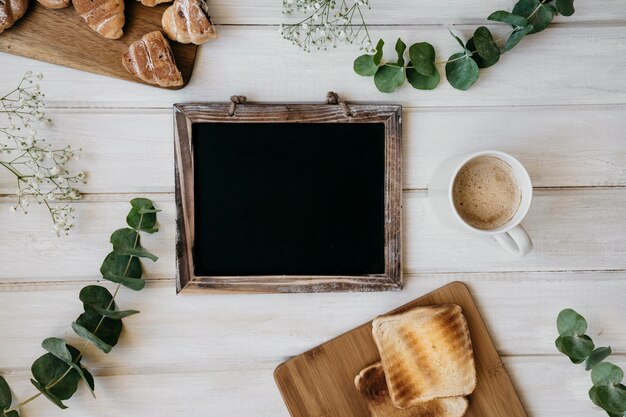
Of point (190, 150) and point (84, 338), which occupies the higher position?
point (190, 150)

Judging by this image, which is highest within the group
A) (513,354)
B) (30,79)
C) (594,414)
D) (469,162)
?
(30,79)

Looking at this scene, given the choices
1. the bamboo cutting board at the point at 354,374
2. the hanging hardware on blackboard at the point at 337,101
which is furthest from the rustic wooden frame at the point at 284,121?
Result: the bamboo cutting board at the point at 354,374

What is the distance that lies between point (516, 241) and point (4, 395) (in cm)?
105

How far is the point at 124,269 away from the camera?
110cm

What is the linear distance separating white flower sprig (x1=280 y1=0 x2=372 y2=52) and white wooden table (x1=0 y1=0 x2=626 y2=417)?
0.9 inches

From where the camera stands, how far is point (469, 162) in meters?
1.06

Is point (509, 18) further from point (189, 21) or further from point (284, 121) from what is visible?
point (189, 21)

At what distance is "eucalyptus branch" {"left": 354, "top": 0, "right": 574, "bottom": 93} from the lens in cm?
109

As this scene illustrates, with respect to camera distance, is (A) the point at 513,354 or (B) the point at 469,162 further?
(A) the point at 513,354

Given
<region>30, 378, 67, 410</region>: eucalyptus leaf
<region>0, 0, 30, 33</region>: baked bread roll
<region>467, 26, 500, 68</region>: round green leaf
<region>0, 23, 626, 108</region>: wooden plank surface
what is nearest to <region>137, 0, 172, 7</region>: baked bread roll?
<region>0, 23, 626, 108</region>: wooden plank surface

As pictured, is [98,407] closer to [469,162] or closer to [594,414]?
[469,162]

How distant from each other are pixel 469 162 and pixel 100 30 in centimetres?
76

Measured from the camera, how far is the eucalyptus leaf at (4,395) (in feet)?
3.57

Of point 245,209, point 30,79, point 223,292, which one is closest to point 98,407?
point 223,292
